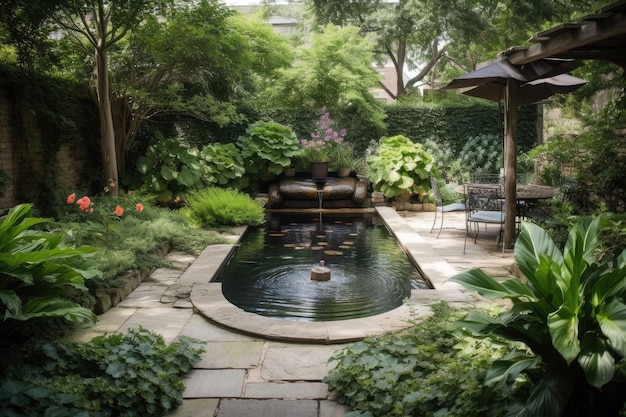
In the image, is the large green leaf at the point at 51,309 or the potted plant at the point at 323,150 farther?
the potted plant at the point at 323,150

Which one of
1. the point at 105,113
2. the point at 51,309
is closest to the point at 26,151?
the point at 105,113

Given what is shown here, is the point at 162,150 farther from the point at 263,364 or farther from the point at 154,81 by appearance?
the point at 263,364

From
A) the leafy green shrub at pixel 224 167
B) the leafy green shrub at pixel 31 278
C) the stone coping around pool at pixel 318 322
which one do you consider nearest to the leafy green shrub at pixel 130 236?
the stone coping around pool at pixel 318 322

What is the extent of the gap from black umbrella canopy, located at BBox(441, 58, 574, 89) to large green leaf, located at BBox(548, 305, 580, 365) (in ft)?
13.5

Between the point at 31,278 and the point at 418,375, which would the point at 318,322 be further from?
the point at 31,278

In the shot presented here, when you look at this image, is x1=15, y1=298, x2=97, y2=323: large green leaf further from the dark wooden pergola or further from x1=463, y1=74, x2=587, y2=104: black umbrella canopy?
x1=463, y1=74, x2=587, y2=104: black umbrella canopy

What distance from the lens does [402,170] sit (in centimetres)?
1083

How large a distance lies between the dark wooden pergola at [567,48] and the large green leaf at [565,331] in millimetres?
2590

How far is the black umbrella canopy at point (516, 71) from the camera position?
19.5 ft

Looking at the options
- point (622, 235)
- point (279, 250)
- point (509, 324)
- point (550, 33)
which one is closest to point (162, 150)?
point (279, 250)

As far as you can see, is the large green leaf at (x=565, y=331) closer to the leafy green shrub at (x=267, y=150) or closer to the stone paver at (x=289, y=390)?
the stone paver at (x=289, y=390)

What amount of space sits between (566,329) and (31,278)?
255 centimetres

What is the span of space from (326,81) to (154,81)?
19.6 feet

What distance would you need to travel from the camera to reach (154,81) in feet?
30.7
